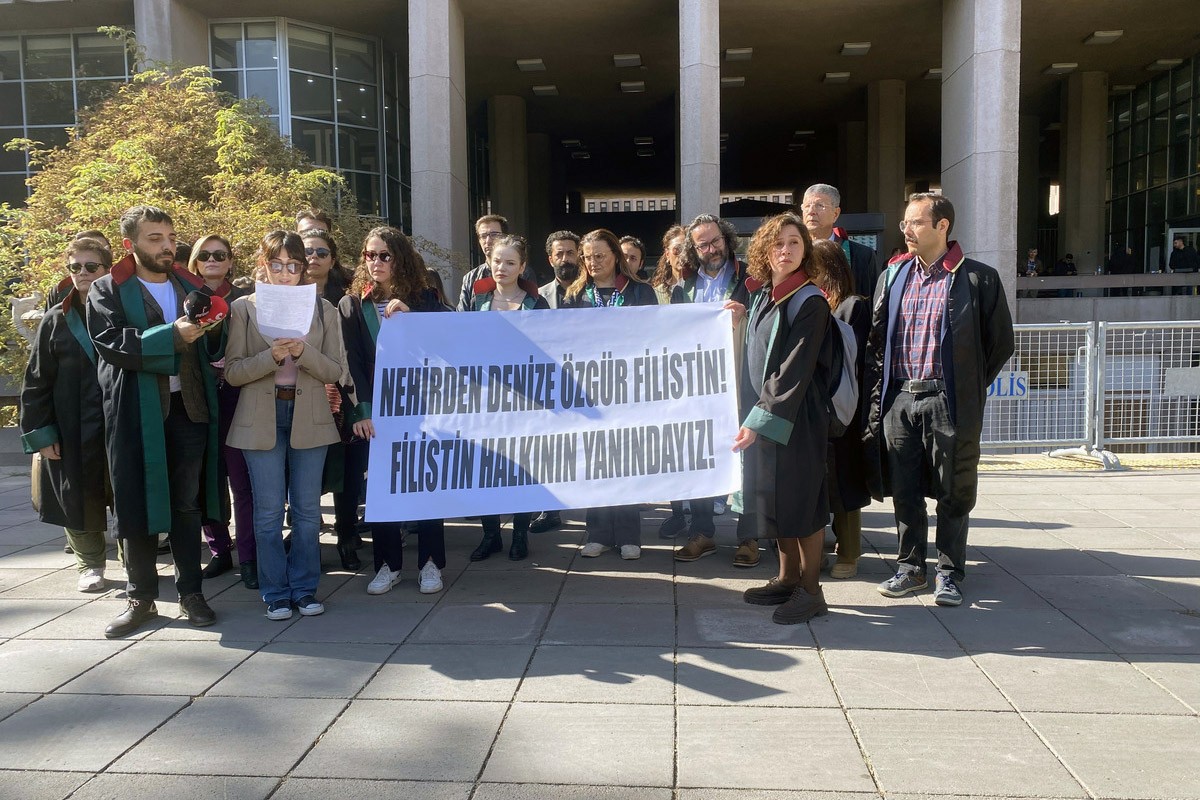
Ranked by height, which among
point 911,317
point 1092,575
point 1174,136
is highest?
point 1174,136

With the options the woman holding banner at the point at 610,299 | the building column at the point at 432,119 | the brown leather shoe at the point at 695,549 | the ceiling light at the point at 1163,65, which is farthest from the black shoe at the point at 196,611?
the ceiling light at the point at 1163,65

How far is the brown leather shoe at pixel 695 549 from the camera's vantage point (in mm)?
5656

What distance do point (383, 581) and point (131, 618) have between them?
50.1 inches

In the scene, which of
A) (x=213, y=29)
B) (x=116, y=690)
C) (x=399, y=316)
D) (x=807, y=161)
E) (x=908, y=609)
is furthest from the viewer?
(x=807, y=161)

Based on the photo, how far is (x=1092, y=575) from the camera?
5.24 metres

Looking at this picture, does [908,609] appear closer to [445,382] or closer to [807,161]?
[445,382]

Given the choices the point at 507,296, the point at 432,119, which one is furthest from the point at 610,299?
the point at 432,119

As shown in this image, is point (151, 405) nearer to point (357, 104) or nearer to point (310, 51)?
point (310, 51)

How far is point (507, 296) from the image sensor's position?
18.5ft

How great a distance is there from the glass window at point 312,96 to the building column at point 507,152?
716 cm

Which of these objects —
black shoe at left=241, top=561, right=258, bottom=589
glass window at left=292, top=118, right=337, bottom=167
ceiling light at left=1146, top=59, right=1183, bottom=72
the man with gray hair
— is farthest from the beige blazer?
ceiling light at left=1146, top=59, right=1183, bottom=72

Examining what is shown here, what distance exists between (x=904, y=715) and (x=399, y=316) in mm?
3265

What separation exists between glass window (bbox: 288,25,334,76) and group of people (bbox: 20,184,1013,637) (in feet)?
50.1

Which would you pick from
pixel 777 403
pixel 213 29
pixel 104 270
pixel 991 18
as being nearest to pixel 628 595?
pixel 777 403
